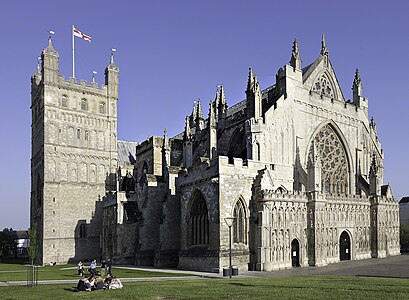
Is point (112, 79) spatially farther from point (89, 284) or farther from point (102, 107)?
point (89, 284)

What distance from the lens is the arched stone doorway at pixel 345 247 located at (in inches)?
1582

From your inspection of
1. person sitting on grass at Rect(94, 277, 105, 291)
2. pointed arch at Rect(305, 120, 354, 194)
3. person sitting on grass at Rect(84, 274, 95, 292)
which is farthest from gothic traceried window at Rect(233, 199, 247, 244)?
person sitting on grass at Rect(84, 274, 95, 292)

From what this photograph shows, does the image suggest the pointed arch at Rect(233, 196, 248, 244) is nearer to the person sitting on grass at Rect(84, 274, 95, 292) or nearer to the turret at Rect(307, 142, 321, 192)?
the turret at Rect(307, 142, 321, 192)

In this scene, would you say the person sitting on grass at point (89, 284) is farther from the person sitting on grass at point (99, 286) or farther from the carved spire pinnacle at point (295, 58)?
the carved spire pinnacle at point (295, 58)

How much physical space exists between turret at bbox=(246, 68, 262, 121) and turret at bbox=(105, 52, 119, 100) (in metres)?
30.7

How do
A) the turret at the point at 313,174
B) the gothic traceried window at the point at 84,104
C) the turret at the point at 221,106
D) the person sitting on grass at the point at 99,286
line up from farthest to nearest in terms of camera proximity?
the gothic traceried window at the point at 84,104
the turret at the point at 221,106
the turret at the point at 313,174
the person sitting on grass at the point at 99,286

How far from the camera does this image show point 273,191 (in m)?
34.4

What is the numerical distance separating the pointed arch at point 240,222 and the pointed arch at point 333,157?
11344 millimetres

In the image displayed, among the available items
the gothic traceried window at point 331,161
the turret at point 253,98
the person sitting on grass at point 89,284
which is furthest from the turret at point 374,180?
the person sitting on grass at point 89,284

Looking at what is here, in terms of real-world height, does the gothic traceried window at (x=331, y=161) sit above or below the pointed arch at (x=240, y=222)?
above

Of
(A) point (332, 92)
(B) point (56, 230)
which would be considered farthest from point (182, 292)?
(B) point (56, 230)

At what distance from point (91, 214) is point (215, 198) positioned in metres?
31.1

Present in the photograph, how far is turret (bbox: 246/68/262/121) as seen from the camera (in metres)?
38.2

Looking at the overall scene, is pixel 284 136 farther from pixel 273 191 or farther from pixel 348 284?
pixel 348 284
